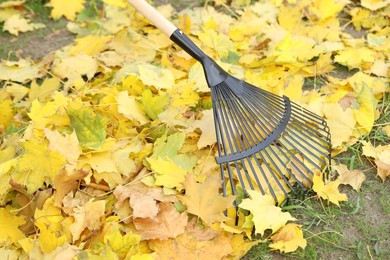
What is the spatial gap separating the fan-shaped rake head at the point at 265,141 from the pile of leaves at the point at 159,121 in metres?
0.07

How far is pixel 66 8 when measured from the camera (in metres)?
2.92

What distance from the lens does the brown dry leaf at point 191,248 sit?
160cm

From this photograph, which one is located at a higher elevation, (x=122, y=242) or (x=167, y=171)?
(x=167, y=171)

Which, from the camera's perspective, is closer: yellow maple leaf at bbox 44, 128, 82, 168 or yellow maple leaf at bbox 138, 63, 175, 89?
yellow maple leaf at bbox 44, 128, 82, 168

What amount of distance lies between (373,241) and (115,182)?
3.03 ft

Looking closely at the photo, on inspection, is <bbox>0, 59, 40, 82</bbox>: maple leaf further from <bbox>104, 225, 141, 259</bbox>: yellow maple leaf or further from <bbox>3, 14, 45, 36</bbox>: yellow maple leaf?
<bbox>104, 225, 141, 259</bbox>: yellow maple leaf

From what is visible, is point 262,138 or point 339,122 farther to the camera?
point 339,122

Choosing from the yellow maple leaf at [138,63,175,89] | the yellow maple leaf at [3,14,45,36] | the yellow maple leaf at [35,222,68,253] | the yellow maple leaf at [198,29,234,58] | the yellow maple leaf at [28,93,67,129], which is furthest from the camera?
the yellow maple leaf at [3,14,45,36]

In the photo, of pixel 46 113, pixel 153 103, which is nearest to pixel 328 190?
pixel 153 103

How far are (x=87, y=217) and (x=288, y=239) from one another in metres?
0.68

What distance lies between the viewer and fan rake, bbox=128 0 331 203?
5.89ft

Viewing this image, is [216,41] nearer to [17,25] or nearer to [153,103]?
[153,103]

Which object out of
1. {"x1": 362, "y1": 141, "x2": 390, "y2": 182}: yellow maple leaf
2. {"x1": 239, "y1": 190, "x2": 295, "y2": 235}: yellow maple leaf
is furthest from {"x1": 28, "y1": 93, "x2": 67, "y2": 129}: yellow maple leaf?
{"x1": 362, "y1": 141, "x2": 390, "y2": 182}: yellow maple leaf

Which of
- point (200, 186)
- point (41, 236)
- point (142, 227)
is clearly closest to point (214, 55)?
point (200, 186)
